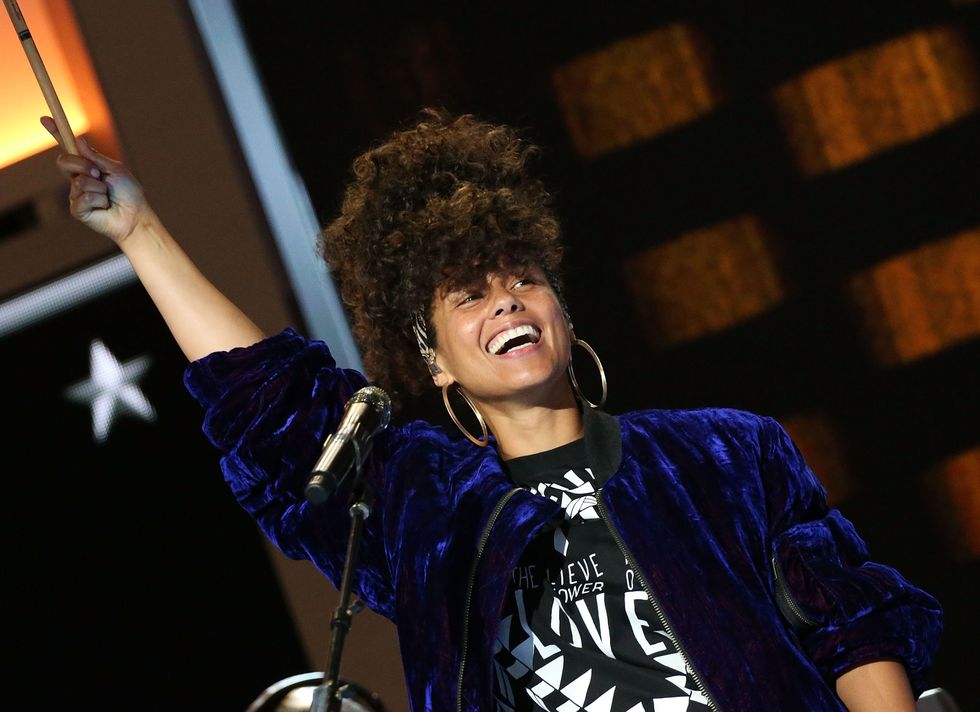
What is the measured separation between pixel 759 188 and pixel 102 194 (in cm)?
149

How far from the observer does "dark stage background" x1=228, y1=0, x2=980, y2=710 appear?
2588 millimetres

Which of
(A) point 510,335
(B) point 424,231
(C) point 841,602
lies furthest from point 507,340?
(C) point 841,602

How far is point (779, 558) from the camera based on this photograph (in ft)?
5.45

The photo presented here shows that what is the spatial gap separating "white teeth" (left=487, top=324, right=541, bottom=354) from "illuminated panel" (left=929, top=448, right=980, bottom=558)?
4.17ft

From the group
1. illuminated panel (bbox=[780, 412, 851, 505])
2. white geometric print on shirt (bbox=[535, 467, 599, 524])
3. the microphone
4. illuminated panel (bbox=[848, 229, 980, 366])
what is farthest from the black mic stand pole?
illuminated panel (bbox=[848, 229, 980, 366])

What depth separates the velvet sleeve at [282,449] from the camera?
1.82m

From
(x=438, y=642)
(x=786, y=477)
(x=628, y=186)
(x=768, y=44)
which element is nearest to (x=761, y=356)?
(x=628, y=186)

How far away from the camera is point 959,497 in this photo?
2568mm

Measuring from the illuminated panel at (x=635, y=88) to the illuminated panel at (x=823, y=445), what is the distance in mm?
748

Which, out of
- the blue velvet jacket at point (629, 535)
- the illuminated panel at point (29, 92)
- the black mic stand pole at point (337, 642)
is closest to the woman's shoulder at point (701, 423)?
the blue velvet jacket at point (629, 535)

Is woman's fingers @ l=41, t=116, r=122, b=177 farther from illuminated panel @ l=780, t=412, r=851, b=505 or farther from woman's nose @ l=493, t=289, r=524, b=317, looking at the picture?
illuminated panel @ l=780, t=412, r=851, b=505

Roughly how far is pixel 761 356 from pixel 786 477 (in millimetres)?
912

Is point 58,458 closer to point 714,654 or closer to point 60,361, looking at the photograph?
point 60,361

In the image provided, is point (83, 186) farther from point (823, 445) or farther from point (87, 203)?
point (823, 445)
